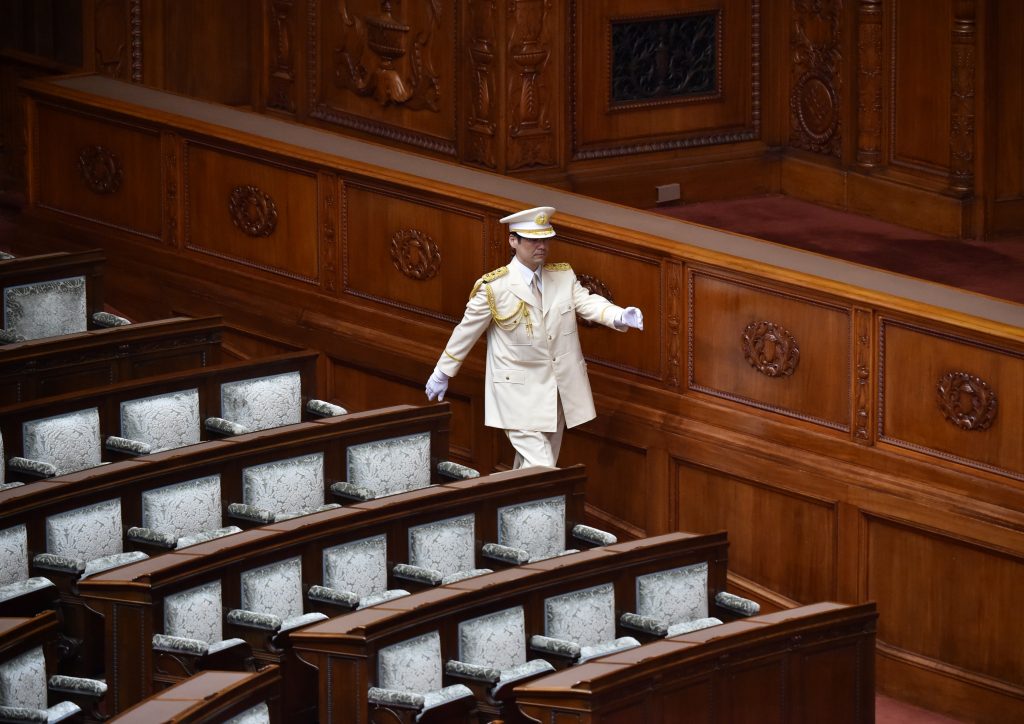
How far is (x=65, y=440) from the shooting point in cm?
654

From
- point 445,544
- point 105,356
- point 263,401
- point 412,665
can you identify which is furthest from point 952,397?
point 105,356

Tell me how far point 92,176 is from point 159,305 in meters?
0.58

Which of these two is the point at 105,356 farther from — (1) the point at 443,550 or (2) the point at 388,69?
(2) the point at 388,69

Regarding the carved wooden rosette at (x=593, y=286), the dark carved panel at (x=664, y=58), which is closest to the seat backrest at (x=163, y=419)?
the carved wooden rosette at (x=593, y=286)

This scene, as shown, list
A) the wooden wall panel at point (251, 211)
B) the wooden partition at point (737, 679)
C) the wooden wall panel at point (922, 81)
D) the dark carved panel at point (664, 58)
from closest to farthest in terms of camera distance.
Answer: the wooden partition at point (737, 679) → the wooden wall panel at point (251, 211) → the wooden wall panel at point (922, 81) → the dark carved panel at point (664, 58)

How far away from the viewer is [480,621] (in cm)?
566

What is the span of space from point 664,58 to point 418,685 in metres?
4.25

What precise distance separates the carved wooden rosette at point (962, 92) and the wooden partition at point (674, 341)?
1859mm

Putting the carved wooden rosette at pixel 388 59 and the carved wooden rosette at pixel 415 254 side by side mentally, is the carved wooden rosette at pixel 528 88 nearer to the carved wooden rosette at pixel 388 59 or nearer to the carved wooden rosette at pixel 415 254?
the carved wooden rosette at pixel 388 59

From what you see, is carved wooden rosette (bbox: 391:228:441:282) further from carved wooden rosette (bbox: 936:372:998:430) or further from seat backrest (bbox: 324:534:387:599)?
carved wooden rosette (bbox: 936:372:998:430)

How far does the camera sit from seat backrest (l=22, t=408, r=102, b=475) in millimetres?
6500

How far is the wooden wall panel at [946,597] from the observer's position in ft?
20.1

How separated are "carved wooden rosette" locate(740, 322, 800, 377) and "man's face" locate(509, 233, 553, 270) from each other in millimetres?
691

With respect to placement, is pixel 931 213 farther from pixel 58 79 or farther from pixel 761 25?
pixel 58 79
